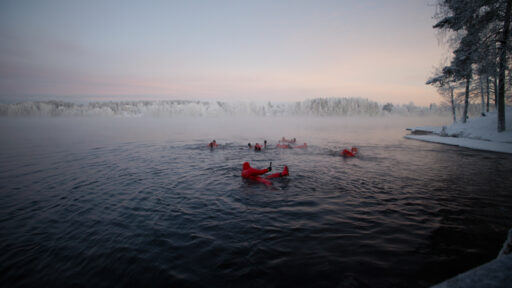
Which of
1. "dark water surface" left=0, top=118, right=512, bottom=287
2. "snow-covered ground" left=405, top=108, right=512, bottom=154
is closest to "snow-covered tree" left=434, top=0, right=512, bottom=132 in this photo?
"snow-covered ground" left=405, top=108, right=512, bottom=154

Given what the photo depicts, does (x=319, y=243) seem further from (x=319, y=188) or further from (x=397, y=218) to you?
(x=319, y=188)

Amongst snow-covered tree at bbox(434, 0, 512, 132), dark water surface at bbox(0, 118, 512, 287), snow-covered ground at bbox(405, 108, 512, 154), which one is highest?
snow-covered tree at bbox(434, 0, 512, 132)

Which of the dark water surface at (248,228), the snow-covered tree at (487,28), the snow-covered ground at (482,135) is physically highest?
the snow-covered tree at (487,28)

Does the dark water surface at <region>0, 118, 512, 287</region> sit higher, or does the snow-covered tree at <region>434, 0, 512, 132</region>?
the snow-covered tree at <region>434, 0, 512, 132</region>

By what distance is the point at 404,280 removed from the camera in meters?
4.23

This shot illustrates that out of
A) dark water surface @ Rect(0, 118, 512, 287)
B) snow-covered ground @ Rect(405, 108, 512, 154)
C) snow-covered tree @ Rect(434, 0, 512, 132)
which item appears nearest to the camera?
dark water surface @ Rect(0, 118, 512, 287)

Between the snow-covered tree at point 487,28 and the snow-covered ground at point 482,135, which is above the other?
the snow-covered tree at point 487,28

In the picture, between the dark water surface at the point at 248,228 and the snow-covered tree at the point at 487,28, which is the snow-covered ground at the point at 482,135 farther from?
the dark water surface at the point at 248,228

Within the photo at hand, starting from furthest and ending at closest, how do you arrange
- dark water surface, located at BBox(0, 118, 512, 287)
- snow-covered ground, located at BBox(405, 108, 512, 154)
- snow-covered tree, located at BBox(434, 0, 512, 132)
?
snow-covered ground, located at BBox(405, 108, 512, 154) → snow-covered tree, located at BBox(434, 0, 512, 132) → dark water surface, located at BBox(0, 118, 512, 287)

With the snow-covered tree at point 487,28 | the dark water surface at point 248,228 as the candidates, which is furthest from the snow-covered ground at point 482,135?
the dark water surface at point 248,228

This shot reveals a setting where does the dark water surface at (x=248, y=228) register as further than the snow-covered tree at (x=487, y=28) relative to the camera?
No

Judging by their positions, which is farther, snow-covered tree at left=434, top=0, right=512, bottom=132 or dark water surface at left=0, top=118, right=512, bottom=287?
snow-covered tree at left=434, top=0, right=512, bottom=132

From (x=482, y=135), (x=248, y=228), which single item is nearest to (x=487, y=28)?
(x=482, y=135)

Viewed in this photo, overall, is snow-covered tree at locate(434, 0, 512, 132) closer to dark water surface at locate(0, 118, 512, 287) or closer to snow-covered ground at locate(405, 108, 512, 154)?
snow-covered ground at locate(405, 108, 512, 154)
